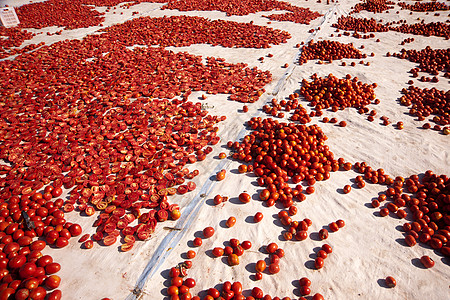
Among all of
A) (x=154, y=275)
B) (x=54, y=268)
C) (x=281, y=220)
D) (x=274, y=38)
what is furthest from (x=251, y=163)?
(x=274, y=38)

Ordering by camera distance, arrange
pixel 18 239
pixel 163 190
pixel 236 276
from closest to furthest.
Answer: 1. pixel 236 276
2. pixel 18 239
3. pixel 163 190

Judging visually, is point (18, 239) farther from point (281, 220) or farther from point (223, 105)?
point (223, 105)

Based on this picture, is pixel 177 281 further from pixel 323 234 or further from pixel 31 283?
pixel 323 234

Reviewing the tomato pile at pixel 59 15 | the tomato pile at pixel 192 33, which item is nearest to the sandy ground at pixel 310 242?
the tomato pile at pixel 192 33

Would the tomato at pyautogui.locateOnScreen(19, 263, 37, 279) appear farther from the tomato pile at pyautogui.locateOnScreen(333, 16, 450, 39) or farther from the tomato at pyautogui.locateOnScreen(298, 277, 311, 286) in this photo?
the tomato pile at pyautogui.locateOnScreen(333, 16, 450, 39)

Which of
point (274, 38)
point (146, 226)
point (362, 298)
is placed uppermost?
point (274, 38)

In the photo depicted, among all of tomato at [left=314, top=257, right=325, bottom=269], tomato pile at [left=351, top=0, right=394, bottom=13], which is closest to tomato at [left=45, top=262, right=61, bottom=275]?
tomato at [left=314, top=257, right=325, bottom=269]

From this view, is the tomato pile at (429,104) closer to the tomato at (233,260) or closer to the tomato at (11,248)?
the tomato at (233,260)
